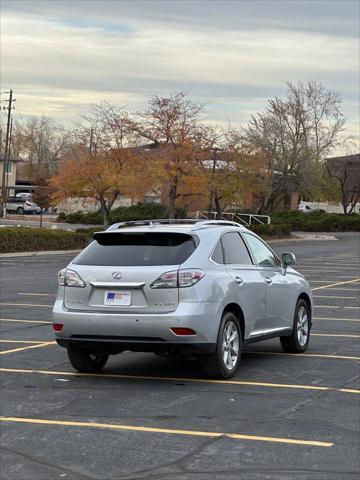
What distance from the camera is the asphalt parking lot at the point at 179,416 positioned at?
20.6 ft

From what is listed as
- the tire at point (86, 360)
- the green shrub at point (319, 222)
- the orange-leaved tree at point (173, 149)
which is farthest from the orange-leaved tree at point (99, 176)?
the tire at point (86, 360)

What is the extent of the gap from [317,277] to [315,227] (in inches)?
1696

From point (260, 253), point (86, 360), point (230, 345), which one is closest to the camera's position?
point (230, 345)

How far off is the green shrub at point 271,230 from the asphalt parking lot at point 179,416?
142 ft

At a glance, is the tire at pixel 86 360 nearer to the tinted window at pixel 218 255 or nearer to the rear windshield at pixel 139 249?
the rear windshield at pixel 139 249

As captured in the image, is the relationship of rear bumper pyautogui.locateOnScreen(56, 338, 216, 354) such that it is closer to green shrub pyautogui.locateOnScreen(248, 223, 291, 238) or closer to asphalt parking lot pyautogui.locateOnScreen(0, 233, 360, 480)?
asphalt parking lot pyautogui.locateOnScreen(0, 233, 360, 480)

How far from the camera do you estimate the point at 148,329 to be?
8953mm

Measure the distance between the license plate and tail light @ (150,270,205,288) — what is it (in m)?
0.30

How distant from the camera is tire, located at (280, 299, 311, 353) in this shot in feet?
37.6

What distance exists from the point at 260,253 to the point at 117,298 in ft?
8.32

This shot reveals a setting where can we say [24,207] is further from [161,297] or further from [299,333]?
[161,297]

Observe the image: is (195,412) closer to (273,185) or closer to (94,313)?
(94,313)

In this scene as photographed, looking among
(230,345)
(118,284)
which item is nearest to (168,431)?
(118,284)

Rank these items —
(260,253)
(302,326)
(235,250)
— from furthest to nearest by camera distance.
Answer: (302,326), (260,253), (235,250)
